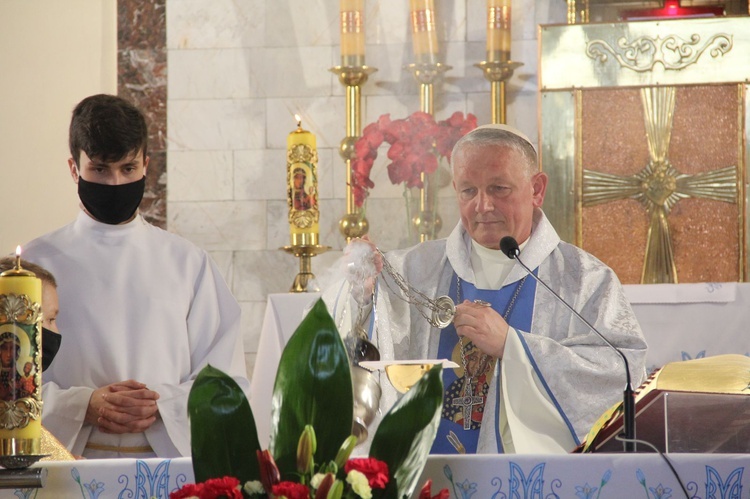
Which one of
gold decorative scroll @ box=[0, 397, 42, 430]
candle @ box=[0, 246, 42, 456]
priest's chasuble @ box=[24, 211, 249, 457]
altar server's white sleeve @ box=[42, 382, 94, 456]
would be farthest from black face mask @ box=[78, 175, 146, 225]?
gold decorative scroll @ box=[0, 397, 42, 430]

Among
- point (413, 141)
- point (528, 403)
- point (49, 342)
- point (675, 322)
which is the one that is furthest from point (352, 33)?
point (49, 342)

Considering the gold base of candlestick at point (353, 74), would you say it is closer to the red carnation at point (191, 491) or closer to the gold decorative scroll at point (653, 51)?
the gold decorative scroll at point (653, 51)

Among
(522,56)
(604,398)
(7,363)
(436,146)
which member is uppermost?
(522,56)

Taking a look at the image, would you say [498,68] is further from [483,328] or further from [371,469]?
[371,469]

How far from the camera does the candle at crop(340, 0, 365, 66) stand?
6.04 metres

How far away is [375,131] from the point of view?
591cm

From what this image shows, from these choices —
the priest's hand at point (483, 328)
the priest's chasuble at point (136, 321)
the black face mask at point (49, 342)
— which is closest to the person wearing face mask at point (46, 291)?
the black face mask at point (49, 342)

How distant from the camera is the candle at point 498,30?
595cm

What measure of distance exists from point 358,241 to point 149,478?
1.24m

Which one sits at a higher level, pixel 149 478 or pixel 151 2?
pixel 151 2

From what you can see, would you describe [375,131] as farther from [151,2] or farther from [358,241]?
[358,241]

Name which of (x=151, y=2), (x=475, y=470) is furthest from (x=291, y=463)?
(x=151, y=2)

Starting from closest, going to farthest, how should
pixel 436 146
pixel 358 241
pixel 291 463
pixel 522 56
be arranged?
pixel 291 463 < pixel 358 241 < pixel 436 146 < pixel 522 56

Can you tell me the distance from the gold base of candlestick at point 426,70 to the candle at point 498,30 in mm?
268
